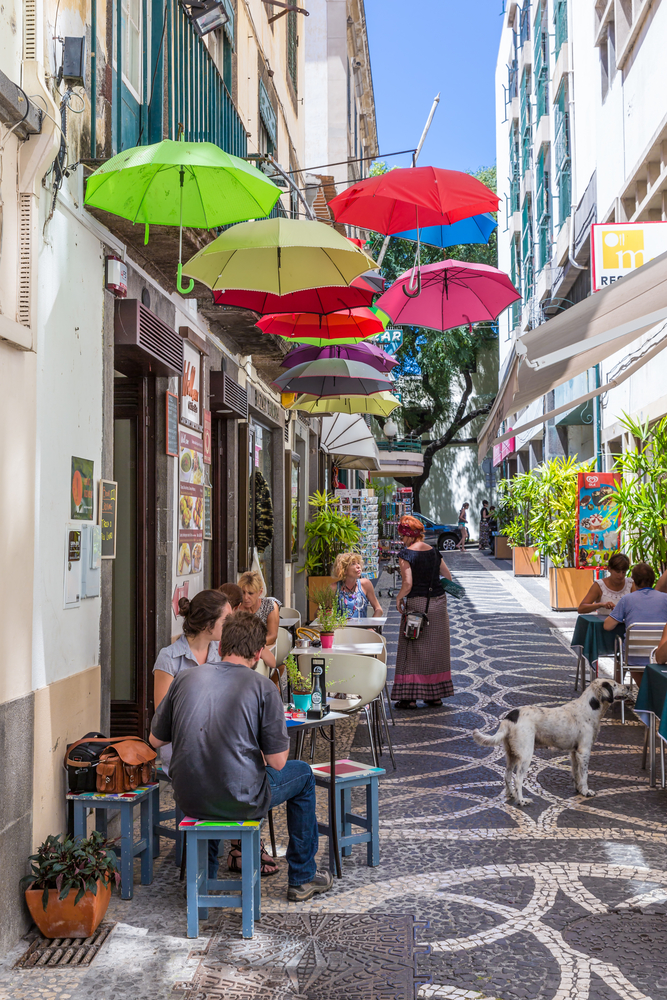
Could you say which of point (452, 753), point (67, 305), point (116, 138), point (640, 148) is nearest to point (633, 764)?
point (452, 753)

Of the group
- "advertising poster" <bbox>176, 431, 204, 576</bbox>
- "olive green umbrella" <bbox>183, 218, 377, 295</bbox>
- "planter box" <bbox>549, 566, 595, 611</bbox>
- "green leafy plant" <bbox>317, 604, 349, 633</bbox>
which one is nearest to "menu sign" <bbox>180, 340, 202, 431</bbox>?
"advertising poster" <bbox>176, 431, 204, 576</bbox>

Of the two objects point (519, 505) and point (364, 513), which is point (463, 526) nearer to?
point (519, 505)

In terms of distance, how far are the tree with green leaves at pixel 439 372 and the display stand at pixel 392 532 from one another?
3.36m

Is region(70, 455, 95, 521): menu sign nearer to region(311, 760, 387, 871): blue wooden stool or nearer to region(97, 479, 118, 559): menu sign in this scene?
region(97, 479, 118, 559): menu sign

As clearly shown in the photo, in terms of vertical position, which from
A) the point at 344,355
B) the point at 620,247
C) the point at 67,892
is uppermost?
the point at 620,247

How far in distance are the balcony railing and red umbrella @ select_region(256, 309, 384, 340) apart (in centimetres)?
157

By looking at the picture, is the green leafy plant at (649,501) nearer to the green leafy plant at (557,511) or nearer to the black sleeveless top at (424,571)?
the black sleeveless top at (424,571)

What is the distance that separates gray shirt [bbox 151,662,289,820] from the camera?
4105 millimetres

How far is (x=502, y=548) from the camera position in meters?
32.0

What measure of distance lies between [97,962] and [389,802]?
2.59 metres

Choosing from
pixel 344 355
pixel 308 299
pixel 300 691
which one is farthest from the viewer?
pixel 344 355

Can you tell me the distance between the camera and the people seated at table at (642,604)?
812cm

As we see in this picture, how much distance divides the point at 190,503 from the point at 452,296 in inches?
128

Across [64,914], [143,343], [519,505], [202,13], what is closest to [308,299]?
[143,343]
